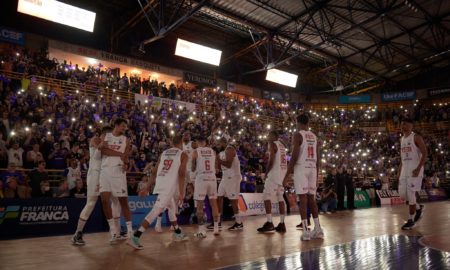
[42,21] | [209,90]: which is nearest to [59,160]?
[42,21]

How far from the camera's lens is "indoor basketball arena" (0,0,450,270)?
262 inches

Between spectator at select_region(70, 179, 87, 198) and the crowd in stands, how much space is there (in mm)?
28

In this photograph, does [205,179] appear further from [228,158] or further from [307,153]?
[307,153]

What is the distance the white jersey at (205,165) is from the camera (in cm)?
846

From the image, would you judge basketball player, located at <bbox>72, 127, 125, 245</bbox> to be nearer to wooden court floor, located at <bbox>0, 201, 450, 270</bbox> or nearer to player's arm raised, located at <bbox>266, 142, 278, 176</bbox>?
wooden court floor, located at <bbox>0, 201, 450, 270</bbox>

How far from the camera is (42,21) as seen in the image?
814 inches

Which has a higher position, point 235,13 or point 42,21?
point 235,13

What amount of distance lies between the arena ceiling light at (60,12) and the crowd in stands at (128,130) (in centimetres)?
190

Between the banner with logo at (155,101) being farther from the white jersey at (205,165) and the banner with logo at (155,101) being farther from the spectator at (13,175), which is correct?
the white jersey at (205,165)

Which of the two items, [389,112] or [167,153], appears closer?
[167,153]

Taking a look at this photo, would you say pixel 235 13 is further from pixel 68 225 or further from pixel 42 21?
pixel 68 225

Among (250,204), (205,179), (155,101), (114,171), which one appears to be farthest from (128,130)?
(114,171)

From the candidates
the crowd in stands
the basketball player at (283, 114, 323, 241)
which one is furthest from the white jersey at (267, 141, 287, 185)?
the crowd in stands

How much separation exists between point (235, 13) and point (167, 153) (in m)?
18.1
